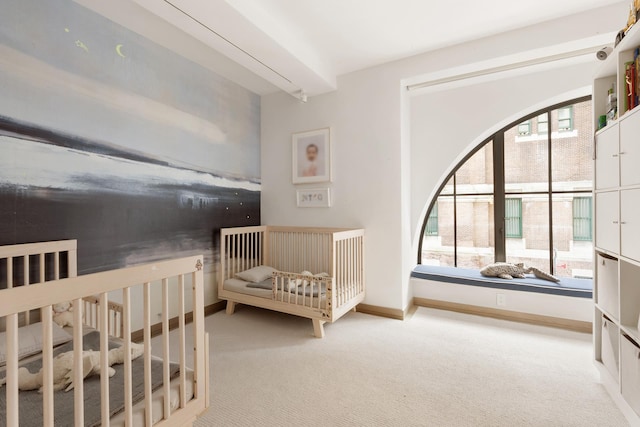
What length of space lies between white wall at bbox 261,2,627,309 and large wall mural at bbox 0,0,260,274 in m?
0.90

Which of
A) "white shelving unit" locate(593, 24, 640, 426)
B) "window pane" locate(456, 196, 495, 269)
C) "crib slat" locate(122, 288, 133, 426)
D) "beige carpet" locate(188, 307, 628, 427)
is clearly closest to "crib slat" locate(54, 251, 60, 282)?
"beige carpet" locate(188, 307, 628, 427)

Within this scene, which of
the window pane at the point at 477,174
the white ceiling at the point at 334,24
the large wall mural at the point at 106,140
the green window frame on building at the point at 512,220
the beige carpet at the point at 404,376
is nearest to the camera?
the beige carpet at the point at 404,376

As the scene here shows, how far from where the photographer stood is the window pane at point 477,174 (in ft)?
10.4

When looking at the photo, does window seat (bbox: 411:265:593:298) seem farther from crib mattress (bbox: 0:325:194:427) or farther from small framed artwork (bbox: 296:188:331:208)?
crib mattress (bbox: 0:325:194:427)

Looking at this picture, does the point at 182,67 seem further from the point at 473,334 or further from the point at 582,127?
the point at 582,127

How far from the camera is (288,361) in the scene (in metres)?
2.00

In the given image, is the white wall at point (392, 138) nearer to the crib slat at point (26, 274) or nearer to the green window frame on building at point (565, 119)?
the green window frame on building at point (565, 119)

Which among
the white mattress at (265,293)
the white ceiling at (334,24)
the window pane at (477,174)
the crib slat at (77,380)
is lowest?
the white mattress at (265,293)

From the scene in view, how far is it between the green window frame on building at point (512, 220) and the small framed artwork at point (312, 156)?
1918mm

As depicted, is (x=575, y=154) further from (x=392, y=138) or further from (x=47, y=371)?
(x=47, y=371)

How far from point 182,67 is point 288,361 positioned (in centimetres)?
266

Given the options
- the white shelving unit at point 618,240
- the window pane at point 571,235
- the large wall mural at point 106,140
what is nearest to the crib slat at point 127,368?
the large wall mural at point 106,140

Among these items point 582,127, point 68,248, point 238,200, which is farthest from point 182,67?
point 582,127

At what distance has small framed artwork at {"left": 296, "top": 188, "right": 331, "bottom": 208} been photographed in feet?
10.2
